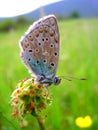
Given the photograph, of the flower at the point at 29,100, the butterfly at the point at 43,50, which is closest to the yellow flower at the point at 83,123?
the butterfly at the point at 43,50

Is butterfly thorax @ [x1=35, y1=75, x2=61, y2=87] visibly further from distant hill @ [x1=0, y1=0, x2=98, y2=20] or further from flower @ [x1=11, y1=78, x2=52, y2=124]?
distant hill @ [x1=0, y1=0, x2=98, y2=20]

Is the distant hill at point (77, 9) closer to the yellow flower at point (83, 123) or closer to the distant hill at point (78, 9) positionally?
the distant hill at point (78, 9)

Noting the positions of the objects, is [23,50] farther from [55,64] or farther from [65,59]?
[65,59]

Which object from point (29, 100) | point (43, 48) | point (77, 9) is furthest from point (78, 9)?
point (29, 100)

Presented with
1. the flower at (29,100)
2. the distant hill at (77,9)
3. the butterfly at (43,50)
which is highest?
the butterfly at (43,50)

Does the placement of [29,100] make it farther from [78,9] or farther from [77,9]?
[77,9]

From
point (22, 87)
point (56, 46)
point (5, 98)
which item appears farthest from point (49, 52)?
point (5, 98)

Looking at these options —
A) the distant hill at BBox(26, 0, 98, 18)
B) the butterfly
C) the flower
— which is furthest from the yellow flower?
the distant hill at BBox(26, 0, 98, 18)
